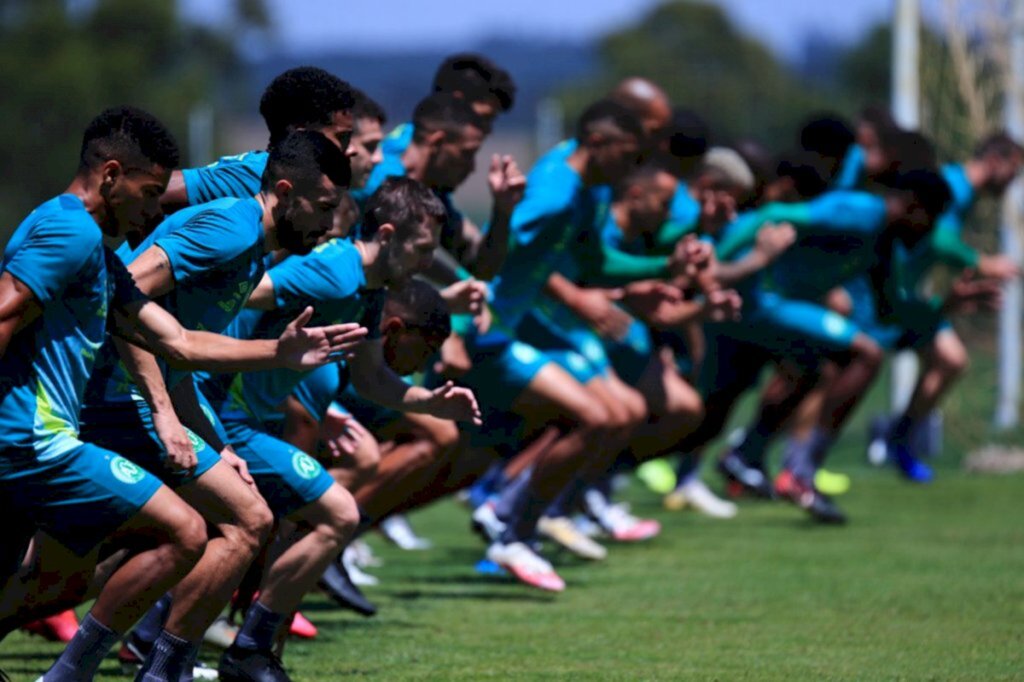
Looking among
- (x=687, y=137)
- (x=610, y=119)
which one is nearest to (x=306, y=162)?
(x=610, y=119)

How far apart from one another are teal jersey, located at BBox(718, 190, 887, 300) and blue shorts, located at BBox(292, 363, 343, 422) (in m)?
5.40

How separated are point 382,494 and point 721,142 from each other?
5522 mm

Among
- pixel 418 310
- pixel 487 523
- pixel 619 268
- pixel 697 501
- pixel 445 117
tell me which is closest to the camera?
pixel 418 310

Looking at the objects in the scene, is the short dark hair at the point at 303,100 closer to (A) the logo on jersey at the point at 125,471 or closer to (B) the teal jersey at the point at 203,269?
(B) the teal jersey at the point at 203,269

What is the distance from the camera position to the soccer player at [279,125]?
7.36m

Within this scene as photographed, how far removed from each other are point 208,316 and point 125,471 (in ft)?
2.47

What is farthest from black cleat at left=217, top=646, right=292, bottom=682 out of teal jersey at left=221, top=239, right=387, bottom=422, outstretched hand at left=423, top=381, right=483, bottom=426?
outstretched hand at left=423, top=381, right=483, bottom=426

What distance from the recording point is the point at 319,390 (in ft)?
27.0

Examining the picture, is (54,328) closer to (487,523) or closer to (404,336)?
(404,336)

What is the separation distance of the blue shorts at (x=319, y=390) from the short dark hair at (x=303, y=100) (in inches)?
37.2

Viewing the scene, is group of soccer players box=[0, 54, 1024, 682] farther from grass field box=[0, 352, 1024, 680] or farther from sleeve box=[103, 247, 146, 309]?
grass field box=[0, 352, 1024, 680]

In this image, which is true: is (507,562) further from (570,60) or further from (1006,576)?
(570,60)

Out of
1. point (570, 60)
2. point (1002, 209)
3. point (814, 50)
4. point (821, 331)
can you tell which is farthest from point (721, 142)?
point (570, 60)

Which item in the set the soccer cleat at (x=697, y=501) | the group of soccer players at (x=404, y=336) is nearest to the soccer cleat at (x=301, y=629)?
the group of soccer players at (x=404, y=336)
